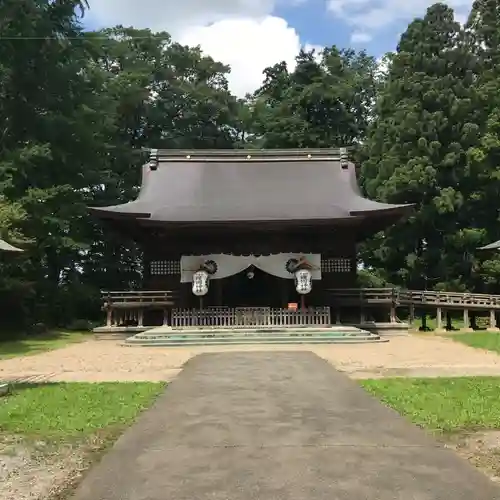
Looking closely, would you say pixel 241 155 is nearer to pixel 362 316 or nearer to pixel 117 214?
pixel 117 214

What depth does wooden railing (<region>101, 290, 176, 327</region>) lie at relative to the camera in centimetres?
2162

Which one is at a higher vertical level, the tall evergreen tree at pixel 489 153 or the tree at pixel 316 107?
the tree at pixel 316 107

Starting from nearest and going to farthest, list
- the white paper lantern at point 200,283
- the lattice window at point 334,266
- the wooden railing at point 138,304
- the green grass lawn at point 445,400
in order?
the green grass lawn at point 445,400 < the white paper lantern at point 200,283 < the wooden railing at point 138,304 < the lattice window at point 334,266

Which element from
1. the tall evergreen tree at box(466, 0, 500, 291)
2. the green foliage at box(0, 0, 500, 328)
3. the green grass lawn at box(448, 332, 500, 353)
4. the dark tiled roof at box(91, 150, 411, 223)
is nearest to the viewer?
the green grass lawn at box(448, 332, 500, 353)

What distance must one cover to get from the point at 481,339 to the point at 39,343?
13.4 metres

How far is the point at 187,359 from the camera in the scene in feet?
45.2

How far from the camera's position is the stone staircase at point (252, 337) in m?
A: 17.8

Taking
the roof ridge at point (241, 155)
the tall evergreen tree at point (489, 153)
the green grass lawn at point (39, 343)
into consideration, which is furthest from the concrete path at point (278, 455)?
the tall evergreen tree at point (489, 153)

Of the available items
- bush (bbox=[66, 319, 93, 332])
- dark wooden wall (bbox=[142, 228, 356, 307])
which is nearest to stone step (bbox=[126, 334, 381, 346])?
dark wooden wall (bbox=[142, 228, 356, 307])

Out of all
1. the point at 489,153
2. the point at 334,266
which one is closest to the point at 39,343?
the point at 334,266

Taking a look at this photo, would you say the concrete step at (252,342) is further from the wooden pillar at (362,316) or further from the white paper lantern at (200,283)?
the wooden pillar at (362,316)

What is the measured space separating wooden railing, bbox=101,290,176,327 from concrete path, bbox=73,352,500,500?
44.3 feet

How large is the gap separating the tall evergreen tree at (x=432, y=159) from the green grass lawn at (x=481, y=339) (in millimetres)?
8648

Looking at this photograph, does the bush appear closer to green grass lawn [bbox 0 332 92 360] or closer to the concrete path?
green grass lawn [bbox 0 332 92 360]
